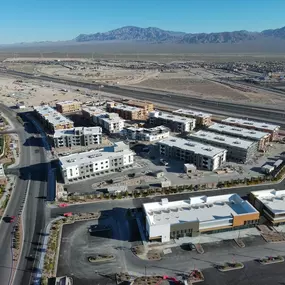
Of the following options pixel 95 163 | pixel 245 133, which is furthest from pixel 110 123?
pixel 245 133

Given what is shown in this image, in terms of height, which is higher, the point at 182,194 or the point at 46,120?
the point at 46,120

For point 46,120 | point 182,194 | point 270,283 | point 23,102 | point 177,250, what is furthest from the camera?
point 23,102

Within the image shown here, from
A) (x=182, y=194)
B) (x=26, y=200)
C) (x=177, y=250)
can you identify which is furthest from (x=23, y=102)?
(x=177, y=250)

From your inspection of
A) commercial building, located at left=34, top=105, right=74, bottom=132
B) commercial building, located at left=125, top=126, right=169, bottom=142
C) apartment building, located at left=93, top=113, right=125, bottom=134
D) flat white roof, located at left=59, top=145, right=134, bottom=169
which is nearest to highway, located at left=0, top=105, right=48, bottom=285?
flat white roof, located at left=59, top=145, right=134, bottom=169

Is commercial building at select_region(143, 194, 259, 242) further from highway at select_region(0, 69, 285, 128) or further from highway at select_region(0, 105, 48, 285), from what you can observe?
highway at select_region(0, 69, 285, 128)

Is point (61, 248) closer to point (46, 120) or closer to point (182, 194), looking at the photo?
point (182, 194)

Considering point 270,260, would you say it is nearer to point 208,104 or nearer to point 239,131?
point 239,131

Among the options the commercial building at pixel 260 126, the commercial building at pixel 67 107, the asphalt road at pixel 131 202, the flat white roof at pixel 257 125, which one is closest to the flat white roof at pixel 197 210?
the asphalt road at pixel 131 202
